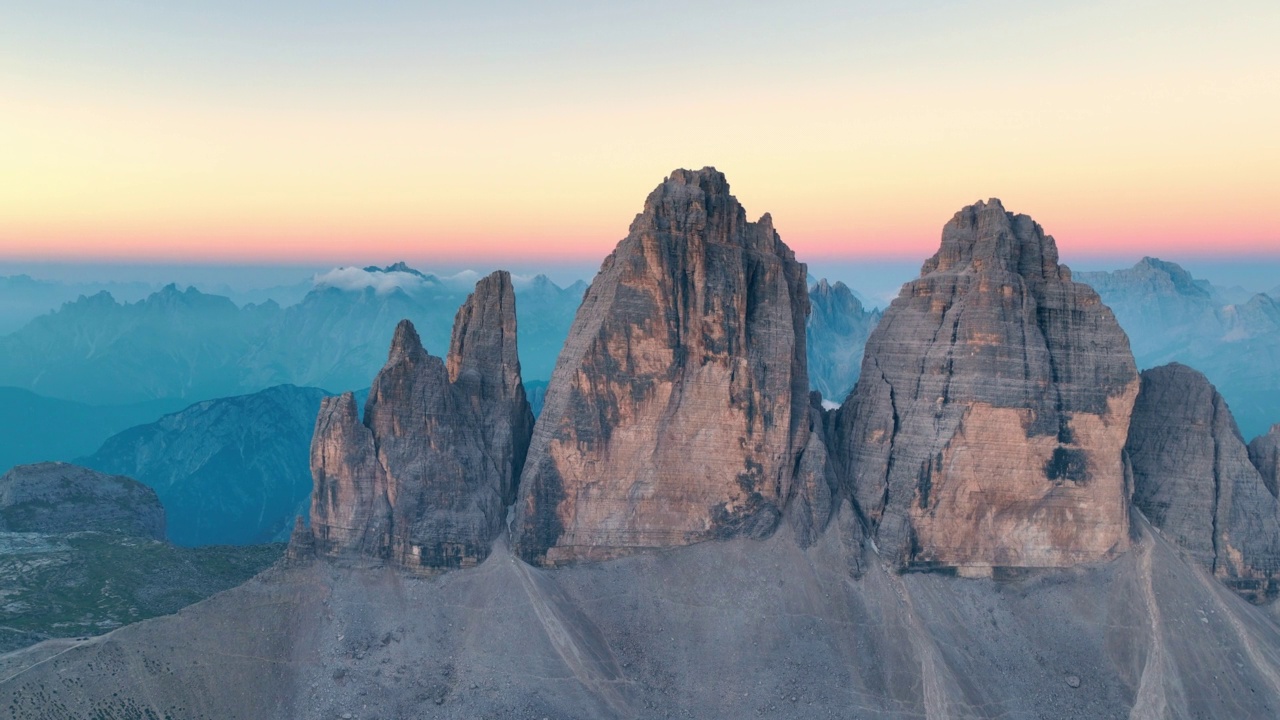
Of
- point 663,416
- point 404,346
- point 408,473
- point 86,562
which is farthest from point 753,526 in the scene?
point 86,562

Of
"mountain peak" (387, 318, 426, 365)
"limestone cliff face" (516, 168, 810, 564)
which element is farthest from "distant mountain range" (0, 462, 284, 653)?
"limestone cliff face" (516, 168, 810, 564)

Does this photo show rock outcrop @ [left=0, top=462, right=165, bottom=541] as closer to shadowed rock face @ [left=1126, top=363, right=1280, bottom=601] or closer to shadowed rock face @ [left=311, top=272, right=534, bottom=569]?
shadowed rock face @ [left=311, top=272, right=534, bottom=569]

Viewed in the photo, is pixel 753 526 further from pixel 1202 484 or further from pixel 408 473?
pixel 1202 484

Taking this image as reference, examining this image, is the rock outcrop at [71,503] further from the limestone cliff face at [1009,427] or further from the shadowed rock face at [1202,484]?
the shadowed rock face at [1202,484]

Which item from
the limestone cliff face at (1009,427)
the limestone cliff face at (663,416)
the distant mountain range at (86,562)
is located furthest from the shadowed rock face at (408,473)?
the limestone cliff face at (1009,427)

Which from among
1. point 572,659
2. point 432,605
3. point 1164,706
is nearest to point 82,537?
point 432,605
